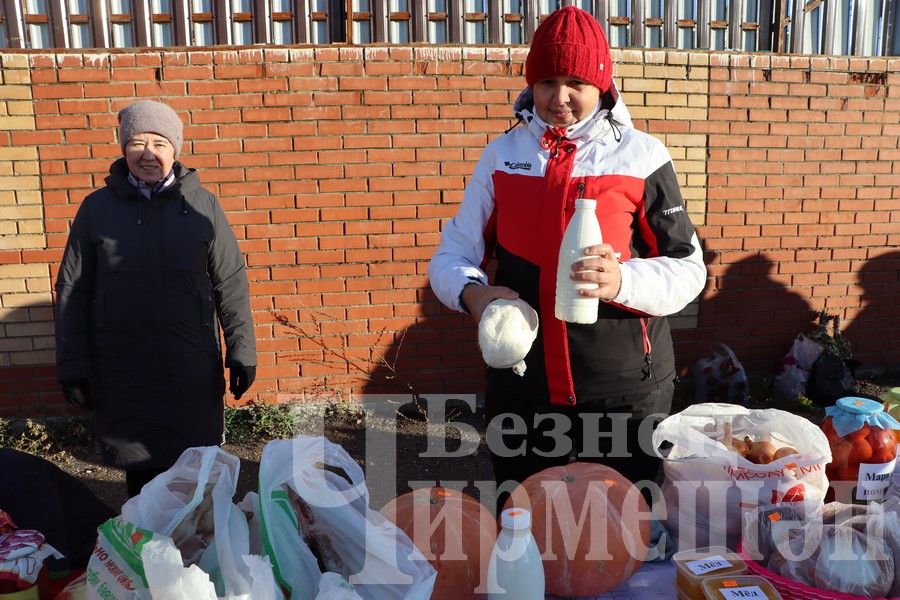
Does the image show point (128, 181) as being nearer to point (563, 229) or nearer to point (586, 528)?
point (563, 229)

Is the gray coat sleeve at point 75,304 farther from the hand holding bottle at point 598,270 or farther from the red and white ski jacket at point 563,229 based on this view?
the hand holding bottle at point 598,270

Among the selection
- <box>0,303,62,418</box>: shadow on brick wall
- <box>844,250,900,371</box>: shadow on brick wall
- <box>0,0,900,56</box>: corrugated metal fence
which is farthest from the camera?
<box>844,250,900,371</box>: shadow on brick wall

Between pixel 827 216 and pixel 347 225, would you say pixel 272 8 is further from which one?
pixel 827 216

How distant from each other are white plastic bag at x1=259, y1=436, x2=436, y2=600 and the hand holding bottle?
0.70m

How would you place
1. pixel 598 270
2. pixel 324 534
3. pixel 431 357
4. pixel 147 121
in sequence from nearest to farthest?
1. pixel 324 534
2. pixel 598 270
3. pixel 147 121
4. pixel 431 357

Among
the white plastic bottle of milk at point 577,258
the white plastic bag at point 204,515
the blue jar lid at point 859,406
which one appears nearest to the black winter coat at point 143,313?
the white plastic bag at point 204,515

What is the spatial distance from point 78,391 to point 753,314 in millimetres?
Result: 4292

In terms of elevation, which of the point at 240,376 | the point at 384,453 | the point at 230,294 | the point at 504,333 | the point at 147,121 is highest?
the point at 147,121

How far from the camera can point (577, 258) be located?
5.78 ft

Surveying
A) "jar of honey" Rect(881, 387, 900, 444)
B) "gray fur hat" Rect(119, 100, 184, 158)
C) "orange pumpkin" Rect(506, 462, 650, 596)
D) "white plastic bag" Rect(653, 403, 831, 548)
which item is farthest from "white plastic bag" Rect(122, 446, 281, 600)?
"jar of honey" Rect(881, 387, 900, 444)

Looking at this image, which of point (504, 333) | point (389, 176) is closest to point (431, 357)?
point (389, 176)

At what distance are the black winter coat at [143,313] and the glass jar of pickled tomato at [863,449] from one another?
7.41 feet

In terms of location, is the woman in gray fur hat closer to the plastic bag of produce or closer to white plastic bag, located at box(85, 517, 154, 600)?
white plastic bag, located at box(85, 517, 154, 600)

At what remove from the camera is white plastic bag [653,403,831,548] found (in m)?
1.69
